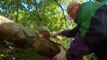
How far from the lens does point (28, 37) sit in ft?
12.6

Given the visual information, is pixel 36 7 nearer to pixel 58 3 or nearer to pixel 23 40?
pixel 58 3

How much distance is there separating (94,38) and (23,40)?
3.68 feet

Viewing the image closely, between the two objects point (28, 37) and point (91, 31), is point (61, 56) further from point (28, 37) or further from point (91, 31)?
point (91, 31)

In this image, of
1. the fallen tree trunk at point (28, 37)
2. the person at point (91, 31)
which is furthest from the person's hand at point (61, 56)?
the person at point (91, 31)

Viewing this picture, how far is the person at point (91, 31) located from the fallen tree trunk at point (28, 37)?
2.22 ft

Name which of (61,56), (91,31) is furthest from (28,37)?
(91,31)

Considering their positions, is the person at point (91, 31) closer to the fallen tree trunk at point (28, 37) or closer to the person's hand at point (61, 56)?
the person's hand at point (61, 56)

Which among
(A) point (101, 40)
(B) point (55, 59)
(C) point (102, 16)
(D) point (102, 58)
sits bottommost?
(B) point (55, 59)

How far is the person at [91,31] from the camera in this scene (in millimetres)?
2973

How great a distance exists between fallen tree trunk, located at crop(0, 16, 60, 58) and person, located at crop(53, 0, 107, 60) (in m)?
0.68

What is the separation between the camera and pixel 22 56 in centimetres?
442

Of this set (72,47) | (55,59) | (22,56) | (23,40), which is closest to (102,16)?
(72,47)

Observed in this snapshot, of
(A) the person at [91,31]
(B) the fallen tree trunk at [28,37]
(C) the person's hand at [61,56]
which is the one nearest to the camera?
(A) the person at [91,31]

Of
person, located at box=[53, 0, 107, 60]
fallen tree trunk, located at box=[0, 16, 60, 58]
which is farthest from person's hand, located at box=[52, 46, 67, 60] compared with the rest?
person, located at box=[53, 0, 107, 60]
